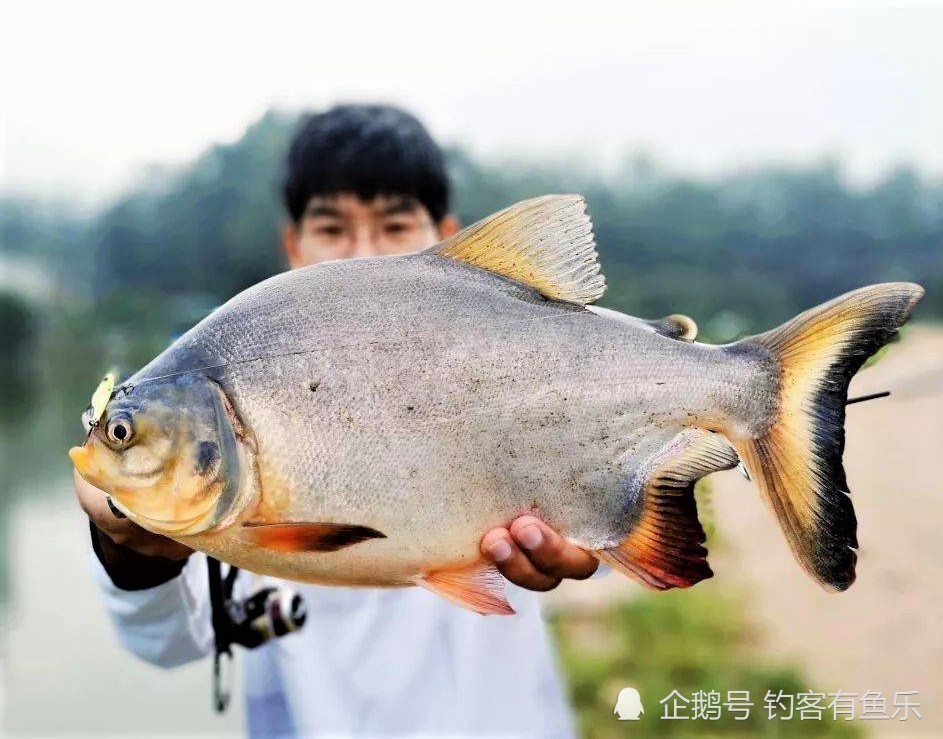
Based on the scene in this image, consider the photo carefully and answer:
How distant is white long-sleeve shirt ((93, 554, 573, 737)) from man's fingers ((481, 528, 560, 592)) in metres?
0.95

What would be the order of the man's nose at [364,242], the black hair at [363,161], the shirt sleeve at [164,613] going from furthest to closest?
1. the black hair at [363,161]
2. the man's nose at [364,242]
3. the shirt sleeve at [164,613]

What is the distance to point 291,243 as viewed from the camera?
84.6 inches

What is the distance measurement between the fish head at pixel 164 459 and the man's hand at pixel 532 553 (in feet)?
1.04

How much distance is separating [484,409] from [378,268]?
0.22 meters

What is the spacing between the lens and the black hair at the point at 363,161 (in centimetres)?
204

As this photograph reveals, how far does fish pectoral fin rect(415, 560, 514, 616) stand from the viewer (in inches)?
43.0

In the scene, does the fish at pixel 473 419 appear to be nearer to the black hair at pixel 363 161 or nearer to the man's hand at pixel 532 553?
the man's hand at pixel 532 553

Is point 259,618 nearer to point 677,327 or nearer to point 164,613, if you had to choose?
point 164,613

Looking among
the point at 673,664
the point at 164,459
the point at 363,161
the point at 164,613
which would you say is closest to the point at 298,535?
the point at 164,459

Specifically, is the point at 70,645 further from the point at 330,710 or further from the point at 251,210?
the point at 330,710

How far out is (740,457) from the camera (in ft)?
3.64

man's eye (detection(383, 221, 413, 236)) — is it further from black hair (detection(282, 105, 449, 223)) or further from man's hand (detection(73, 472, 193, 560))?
man's hand (detection(73, 472, 193, 560))

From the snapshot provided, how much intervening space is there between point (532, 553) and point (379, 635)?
1192 mm

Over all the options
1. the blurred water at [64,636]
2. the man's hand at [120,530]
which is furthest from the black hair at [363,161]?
the man's hand at [120,530]
